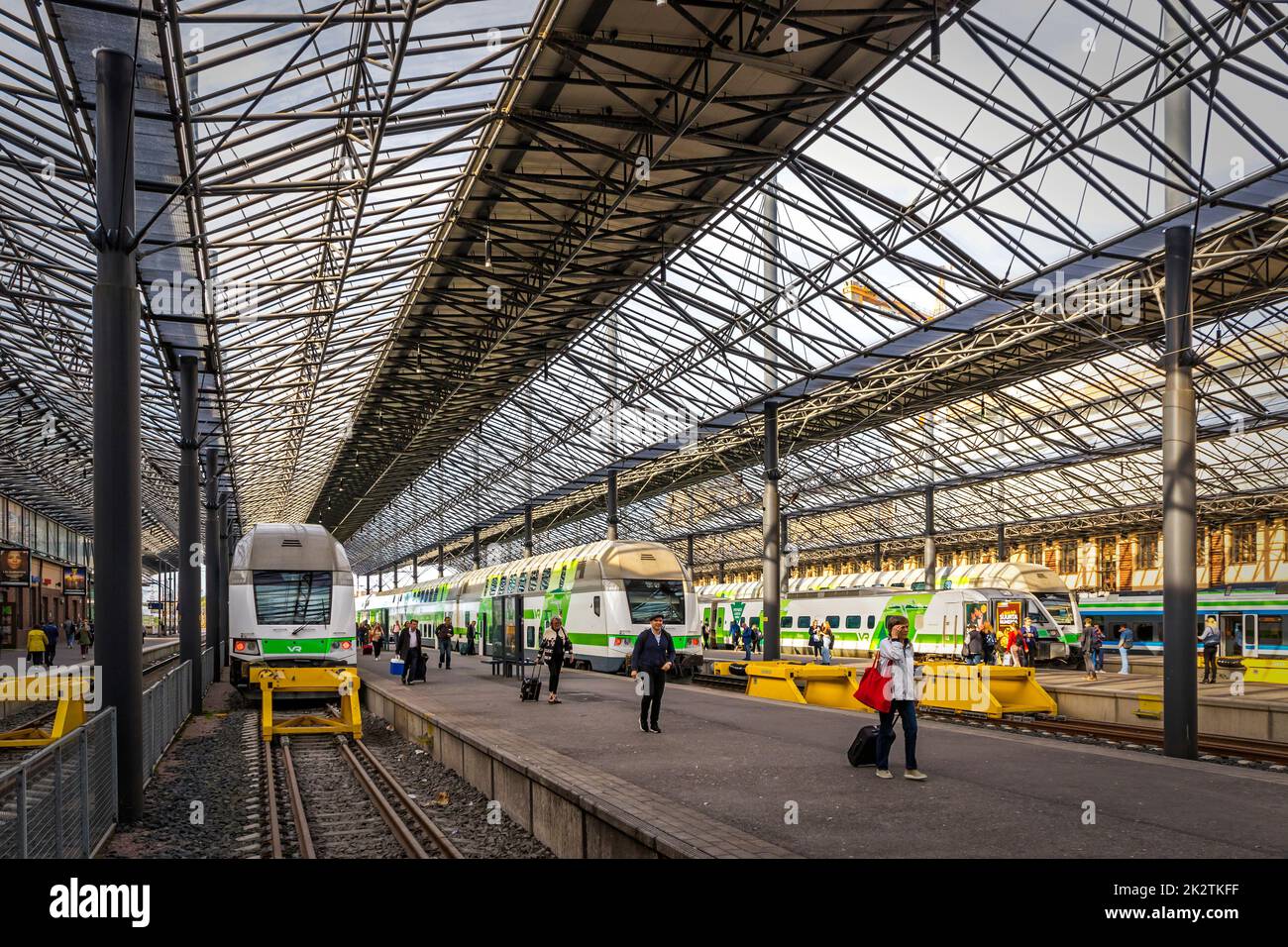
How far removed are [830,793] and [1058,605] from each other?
3035 cm

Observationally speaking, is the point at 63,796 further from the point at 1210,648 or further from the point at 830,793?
the point at 1210,648

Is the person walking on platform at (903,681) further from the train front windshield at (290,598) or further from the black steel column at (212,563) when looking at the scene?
the black steel column at (212,563)

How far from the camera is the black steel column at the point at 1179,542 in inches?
597

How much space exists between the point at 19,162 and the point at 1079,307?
2200 centimetres

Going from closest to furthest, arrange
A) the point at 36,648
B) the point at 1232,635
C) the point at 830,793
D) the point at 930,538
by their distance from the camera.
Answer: the point at 830,793, the point at 36,648, the point at 1232,635, the point at 930,538

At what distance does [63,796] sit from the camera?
8.45 meters

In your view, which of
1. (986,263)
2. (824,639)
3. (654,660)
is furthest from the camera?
(824,639)

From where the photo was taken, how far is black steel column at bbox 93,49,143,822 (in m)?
11.1

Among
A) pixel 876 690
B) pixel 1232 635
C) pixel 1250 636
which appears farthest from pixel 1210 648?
pixel 876 690

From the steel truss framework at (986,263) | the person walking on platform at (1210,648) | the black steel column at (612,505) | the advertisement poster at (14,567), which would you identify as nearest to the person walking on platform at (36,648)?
the advertisement poster at (14,567)

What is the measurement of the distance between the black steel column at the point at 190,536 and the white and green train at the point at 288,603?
2.69 feet

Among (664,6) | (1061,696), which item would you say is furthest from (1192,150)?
(1061,696)

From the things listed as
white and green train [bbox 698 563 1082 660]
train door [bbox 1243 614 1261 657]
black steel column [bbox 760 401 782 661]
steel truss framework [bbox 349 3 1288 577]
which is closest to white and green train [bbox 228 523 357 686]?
steel truss framework [bbox 349 3 1288 577]

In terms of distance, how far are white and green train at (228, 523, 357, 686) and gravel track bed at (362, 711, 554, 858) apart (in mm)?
4126
